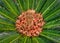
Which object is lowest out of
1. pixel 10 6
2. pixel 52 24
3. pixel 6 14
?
pixel 52 24

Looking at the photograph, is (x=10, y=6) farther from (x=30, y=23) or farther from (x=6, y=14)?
(x=30, y=23)

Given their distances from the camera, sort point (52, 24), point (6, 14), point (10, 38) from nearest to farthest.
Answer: point (10, 38) < point (52, 24) < point (6, 14)

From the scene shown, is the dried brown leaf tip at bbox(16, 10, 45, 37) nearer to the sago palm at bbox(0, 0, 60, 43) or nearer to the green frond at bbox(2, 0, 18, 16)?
the sago palm at bbox(0, 0, 60, 43)

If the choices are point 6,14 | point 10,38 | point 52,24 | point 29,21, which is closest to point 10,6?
point 6,14

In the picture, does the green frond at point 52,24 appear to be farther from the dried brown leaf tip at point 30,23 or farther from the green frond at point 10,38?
the green frond at point 10,38

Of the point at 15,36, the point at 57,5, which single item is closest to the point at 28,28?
the point at 15,36

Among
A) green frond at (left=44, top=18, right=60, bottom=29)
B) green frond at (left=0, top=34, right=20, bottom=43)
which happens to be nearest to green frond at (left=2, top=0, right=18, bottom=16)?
green frond at (left=0, top=34, right=20, bottom=43)

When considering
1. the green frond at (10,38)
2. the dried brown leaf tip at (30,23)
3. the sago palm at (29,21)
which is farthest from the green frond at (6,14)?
the green frond at (10,38)

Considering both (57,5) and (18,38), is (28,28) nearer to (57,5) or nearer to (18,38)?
(18,38)
